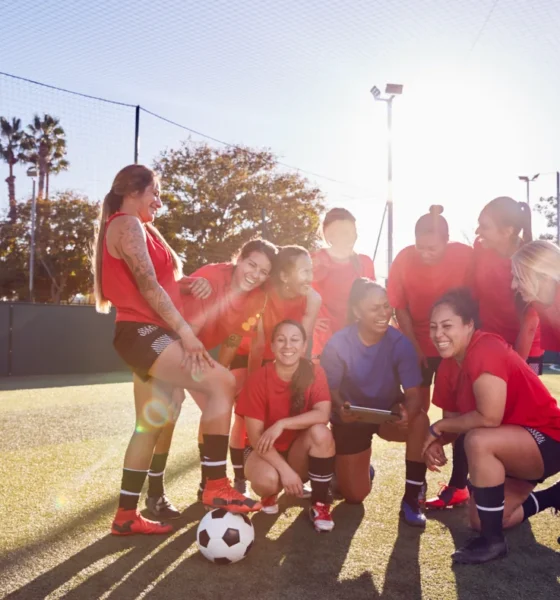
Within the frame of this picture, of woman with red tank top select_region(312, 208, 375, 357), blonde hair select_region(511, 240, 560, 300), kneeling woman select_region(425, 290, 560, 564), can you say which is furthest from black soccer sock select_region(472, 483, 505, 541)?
woman with red tank top select_region(312, 208, 375, 357)

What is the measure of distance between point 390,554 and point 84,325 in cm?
1162

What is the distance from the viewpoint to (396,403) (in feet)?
11.8

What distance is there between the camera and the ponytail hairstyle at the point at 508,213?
3.41 metres

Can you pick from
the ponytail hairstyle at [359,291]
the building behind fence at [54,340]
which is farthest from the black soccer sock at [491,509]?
the building behind fence at [54,340]

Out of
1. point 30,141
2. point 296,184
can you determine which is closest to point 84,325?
point 296,184

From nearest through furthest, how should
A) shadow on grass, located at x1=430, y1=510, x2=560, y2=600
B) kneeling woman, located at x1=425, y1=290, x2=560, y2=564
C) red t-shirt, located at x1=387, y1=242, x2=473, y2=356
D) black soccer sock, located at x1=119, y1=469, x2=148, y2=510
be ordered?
shadow on grass, located at x1=430, y1=510, x2=560, y2=600 → kneeling woman, located at x1=425, y1=290, x2=560, y2=564 → black soccer sock, located at x1=119, y1=469, x2=148, y2=510 → red t-shirt, located at x1=387, y1=242, x2=473, y2=356

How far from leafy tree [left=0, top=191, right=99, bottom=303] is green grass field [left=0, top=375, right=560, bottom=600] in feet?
87.1

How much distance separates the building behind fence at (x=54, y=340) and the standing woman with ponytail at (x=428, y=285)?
10227 millimetres

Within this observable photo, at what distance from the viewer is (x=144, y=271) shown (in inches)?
109

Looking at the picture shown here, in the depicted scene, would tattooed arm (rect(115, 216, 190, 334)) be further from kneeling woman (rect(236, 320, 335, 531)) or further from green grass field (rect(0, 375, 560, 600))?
green grass field (rect(0, 375, 560, 600))

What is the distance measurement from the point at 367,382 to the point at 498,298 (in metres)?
0.98

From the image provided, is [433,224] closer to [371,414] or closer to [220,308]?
[371,414]

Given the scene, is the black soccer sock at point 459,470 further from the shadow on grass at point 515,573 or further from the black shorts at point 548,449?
the black shorts at point 548,449

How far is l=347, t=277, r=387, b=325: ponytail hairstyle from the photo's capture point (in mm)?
3600
